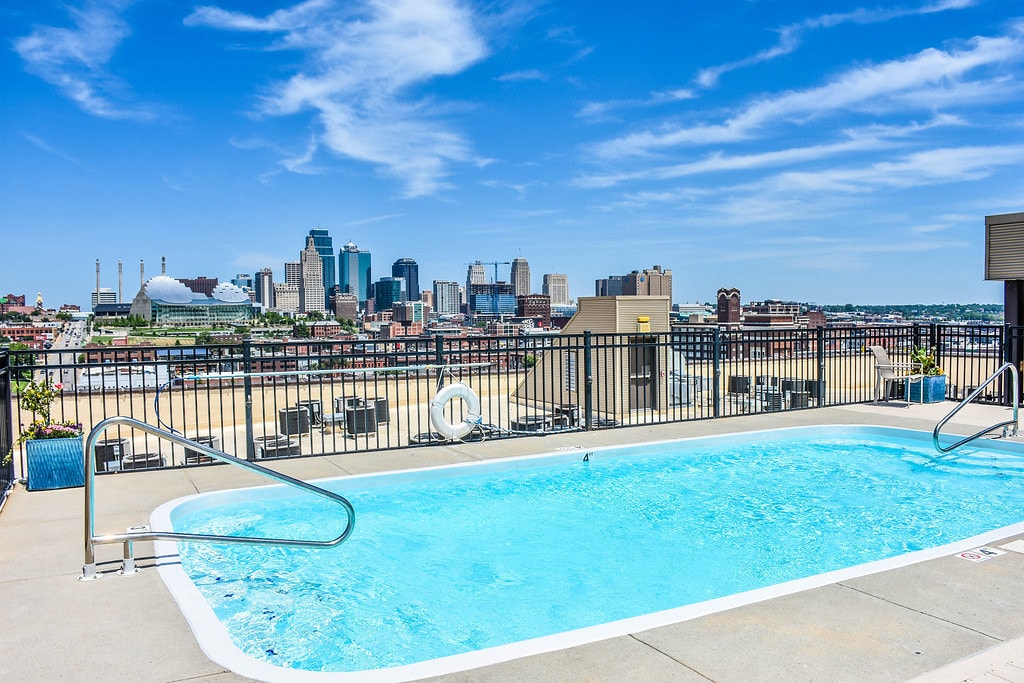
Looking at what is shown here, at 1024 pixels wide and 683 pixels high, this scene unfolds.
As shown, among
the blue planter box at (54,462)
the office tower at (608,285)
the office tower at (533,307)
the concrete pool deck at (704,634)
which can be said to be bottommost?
the concrete pool deck at (704,634)

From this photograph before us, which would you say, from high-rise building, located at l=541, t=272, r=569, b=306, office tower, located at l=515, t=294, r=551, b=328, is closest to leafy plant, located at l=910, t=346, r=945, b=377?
office tower, located at l=515, t=294, r=551, b=328

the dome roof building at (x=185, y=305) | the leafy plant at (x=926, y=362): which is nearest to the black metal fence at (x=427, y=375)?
the leafy plant at (x=926, y=362)

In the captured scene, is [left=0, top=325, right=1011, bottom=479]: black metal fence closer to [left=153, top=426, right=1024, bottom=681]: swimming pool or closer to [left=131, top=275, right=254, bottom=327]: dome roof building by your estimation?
[left=153, top=426, right=1024, bottom=681]: swimming pool

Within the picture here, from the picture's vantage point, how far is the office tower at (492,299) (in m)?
178

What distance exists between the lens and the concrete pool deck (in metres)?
3.12

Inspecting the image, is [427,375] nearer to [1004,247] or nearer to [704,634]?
[704,634]

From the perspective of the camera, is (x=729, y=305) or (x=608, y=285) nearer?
(x=729, y=305)

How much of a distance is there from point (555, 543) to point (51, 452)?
4806mm

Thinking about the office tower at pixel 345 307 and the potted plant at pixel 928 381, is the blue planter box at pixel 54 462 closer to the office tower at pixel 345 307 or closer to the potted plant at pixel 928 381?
the potted plant at pixel 928 381

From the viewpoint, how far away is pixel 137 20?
1505 inches

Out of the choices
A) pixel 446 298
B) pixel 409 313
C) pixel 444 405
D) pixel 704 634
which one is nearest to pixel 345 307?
pixel 446 298

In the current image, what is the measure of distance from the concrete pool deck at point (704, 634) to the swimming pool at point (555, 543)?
158mm

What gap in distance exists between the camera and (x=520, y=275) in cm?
19200

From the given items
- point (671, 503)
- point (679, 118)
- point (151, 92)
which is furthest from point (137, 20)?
point (671, 503)
